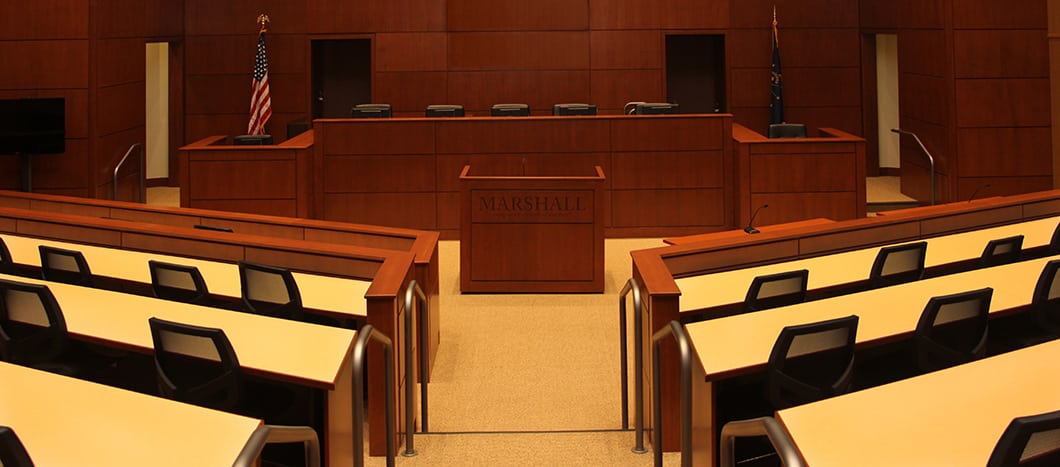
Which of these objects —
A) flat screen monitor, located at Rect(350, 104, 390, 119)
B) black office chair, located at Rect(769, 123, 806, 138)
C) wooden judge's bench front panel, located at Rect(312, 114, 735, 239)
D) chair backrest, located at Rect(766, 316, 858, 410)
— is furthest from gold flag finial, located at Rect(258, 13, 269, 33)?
chair backrest, located at Rect(766, 316, 858, 410)

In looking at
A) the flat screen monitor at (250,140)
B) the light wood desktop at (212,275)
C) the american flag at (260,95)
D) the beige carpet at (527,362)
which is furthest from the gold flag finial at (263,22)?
the light wood desktop at (212,275)

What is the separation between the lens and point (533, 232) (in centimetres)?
895

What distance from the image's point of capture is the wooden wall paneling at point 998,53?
1208 centimetres

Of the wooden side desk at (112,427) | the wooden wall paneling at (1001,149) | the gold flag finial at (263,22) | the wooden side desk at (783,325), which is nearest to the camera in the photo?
the wooden side desk at (112,427)

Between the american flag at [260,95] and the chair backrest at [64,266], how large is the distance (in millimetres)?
7719

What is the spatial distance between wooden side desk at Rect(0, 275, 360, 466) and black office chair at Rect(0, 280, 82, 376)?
11cm

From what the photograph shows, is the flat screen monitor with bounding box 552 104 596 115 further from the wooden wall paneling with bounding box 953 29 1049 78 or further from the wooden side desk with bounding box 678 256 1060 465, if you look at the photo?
the wooden side desk with bounding box 678 256 1060 465

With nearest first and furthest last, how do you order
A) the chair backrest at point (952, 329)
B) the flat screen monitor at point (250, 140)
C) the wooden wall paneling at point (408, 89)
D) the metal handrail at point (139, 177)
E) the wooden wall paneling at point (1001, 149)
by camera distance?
the chair backrest at point (952, 329) < the flat screen monitor at point (250, 140) < the wooden wall paneling at point (1001, 149) < the metal handrail at point (139, 177) < the wooden wall paneling at point (408, 89)

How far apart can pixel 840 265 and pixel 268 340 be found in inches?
137

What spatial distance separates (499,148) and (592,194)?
2.49 meters

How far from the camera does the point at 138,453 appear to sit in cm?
309

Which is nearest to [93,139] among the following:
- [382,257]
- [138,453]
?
[382,257]

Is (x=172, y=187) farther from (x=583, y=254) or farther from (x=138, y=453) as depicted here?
(x=138, y=453)

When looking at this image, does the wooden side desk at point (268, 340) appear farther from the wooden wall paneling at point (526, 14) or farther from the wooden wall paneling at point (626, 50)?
the wooden wall paneling at point (626, 50)
